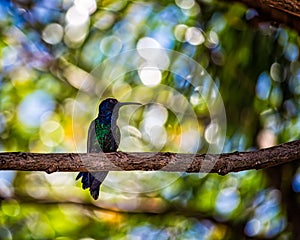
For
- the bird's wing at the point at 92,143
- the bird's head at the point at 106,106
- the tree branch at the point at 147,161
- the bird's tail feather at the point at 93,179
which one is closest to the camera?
the tree branch at the point at 147,161

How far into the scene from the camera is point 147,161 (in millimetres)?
1275

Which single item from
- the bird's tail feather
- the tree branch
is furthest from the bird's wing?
the tree branch

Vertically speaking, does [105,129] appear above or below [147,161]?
below

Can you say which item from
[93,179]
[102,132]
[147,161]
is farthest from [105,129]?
[147,161]

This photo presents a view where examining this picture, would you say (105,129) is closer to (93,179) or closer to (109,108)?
(109,108)

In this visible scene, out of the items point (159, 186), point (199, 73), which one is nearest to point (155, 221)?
point (159, 186)

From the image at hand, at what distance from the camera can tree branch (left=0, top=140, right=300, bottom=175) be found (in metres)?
1.26

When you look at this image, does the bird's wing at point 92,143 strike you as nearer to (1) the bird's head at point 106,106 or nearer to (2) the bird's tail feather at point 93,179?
(1) the bird's head at point 106,106

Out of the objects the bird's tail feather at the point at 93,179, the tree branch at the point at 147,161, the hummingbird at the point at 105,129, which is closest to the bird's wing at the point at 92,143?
the hummingbird at the point at 105,129

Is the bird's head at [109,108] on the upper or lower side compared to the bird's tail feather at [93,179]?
lower

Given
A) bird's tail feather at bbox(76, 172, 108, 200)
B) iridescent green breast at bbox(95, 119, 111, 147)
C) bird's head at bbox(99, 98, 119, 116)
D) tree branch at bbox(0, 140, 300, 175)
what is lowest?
iridescent green breast at bbox(95, 119, 111, 147)

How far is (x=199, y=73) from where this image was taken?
1.92 metres

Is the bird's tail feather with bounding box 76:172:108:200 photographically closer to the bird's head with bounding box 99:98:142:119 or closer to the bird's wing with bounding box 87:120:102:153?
the bird's wing with bounding box 87:120:102:153

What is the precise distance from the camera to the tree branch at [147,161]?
4.15 ft
